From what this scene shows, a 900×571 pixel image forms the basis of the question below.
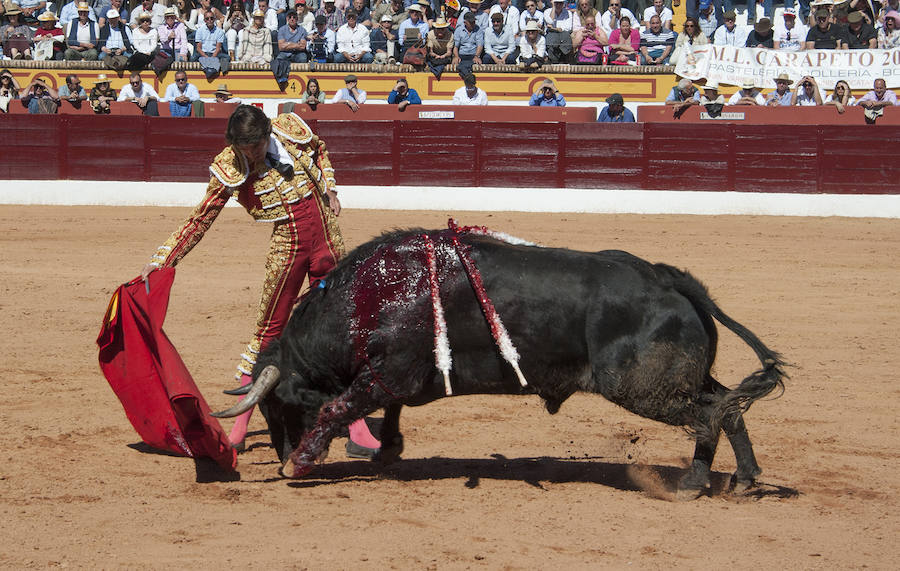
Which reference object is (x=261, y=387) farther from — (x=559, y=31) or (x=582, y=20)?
Answer: (x=582, y=20)

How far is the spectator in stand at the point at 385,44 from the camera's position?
14.7 meters

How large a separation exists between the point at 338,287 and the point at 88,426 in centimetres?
147

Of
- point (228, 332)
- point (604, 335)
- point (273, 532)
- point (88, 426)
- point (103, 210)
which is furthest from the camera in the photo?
point (103, 210)

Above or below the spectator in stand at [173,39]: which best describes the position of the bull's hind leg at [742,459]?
below

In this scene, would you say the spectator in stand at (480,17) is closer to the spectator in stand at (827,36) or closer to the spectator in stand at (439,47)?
the spectator in stand at (439,47)

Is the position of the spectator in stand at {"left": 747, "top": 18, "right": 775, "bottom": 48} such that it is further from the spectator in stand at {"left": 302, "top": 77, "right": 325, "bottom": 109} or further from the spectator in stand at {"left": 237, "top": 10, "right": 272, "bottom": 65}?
the spectator in stand at {"left": 237, "top": 10, "right": 272, "bottom": 65}

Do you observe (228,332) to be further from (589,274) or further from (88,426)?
(589,274)

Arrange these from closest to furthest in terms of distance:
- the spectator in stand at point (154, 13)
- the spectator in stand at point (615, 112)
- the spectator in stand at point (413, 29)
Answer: the spectator in stand at point (615, 112)
the spectator in stand at point (413, 29)
the spectator in stand at point (154, 13)

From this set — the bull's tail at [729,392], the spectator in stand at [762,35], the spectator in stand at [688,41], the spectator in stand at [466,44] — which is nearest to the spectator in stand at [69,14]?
the spectator in stand at [466,44]

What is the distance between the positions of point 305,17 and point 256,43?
80 cm

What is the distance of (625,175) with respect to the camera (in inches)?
498

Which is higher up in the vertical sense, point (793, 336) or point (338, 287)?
point (338, 287)

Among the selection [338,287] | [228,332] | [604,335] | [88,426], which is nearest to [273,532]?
[338,287]

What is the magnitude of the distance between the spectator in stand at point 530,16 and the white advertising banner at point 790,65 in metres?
1.98
